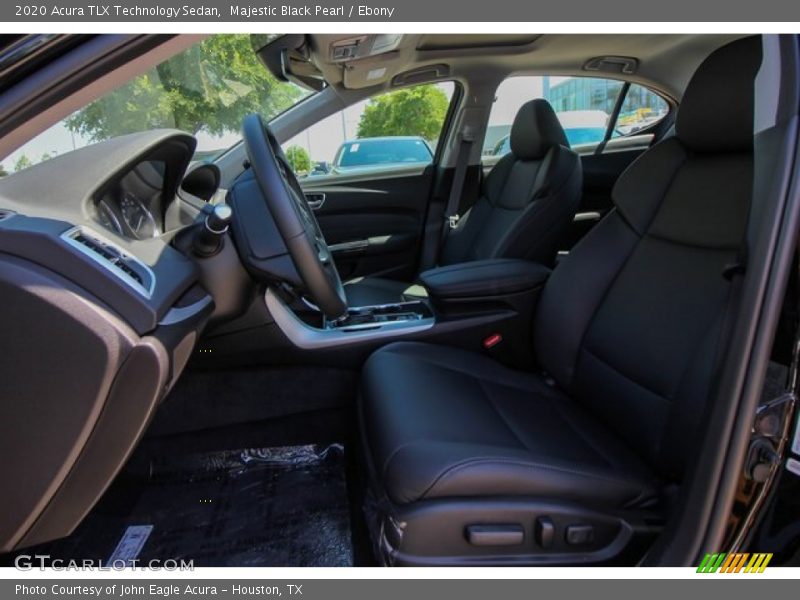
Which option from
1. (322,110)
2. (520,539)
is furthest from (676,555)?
(322,110)

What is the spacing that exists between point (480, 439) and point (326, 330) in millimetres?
661

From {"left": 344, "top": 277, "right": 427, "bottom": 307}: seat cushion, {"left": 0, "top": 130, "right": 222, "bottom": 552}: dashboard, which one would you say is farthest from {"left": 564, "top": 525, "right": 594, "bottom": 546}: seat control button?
{"left": 344, "top": 277, "right": 427, "bottom": 307}: seat cushion

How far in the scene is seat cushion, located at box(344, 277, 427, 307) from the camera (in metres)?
2.17

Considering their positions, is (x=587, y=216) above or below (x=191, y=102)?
below

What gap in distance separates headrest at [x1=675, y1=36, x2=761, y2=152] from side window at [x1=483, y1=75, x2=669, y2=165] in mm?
1592

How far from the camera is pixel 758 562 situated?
2.99 feet

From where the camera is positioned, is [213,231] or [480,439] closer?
[480,439]

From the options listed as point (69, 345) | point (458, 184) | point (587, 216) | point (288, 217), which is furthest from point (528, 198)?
point (69, 345)

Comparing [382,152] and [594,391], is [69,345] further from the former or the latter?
[382,152]

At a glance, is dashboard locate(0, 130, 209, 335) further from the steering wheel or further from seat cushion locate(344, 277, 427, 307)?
seat cushion locate(344, 277, 427, 307)

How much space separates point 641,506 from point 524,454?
25 cm

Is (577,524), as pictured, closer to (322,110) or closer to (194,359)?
(194,359)

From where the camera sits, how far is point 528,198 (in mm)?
2410

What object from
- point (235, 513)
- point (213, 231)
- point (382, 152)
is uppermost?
point (213, 231)
